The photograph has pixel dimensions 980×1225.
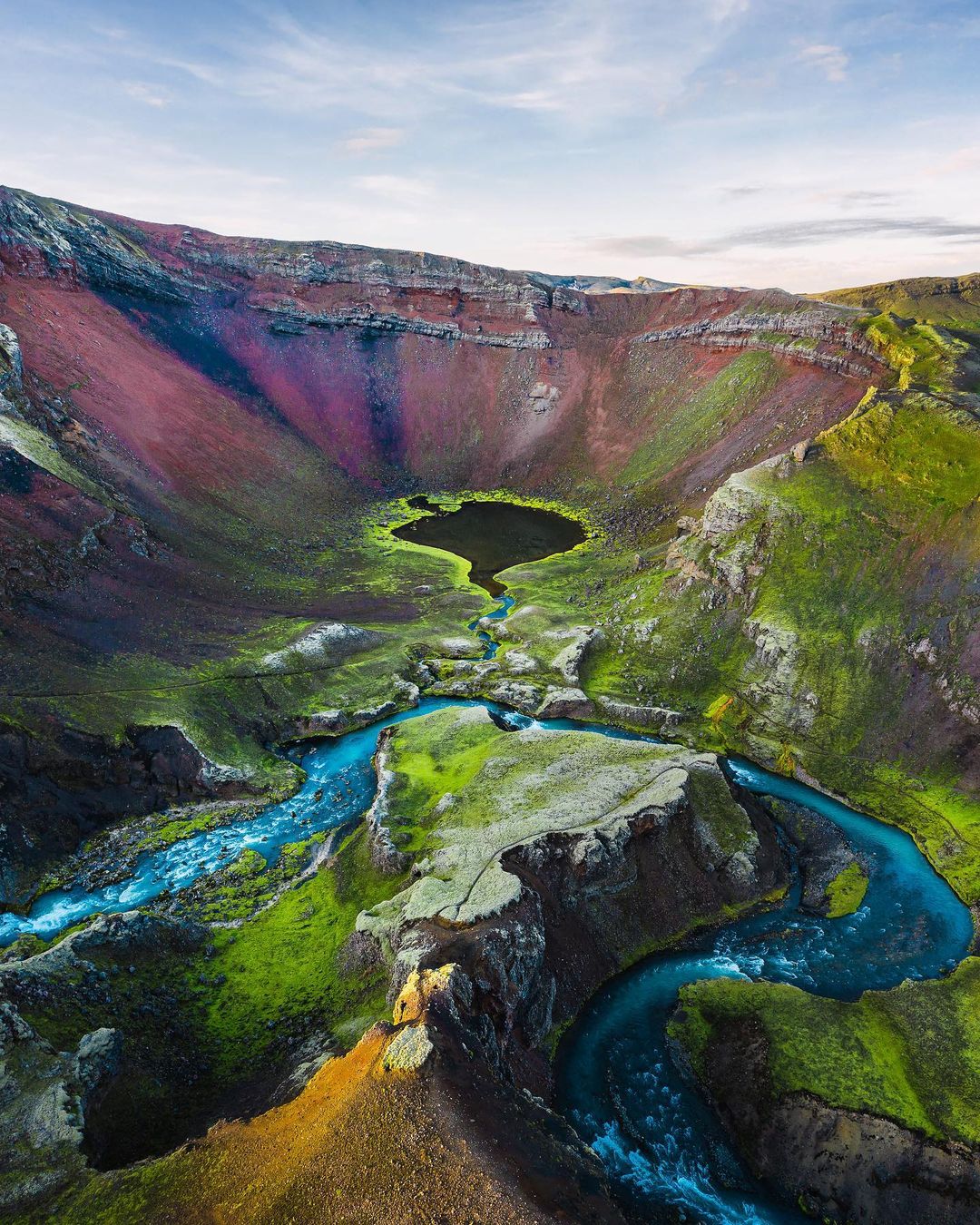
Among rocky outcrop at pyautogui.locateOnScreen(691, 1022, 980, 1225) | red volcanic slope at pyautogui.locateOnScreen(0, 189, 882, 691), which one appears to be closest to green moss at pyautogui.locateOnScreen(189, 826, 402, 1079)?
rocky outcrop at pyautogui.locateOnScreen(691, 1022, 980, 1225)

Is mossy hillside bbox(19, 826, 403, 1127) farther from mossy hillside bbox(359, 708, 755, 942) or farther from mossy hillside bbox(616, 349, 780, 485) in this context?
mossy hillside bbox(616, 349, 780, 485)

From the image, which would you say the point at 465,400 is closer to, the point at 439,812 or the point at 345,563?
the point at 345,563

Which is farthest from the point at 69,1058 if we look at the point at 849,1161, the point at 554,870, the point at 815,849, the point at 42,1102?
→ the point at 815,849

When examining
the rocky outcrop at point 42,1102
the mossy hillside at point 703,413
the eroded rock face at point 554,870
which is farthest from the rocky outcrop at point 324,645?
the mossy hillside at point 703,413

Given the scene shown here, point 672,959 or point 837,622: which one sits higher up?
point 837,622

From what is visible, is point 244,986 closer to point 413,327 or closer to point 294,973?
point 294,973

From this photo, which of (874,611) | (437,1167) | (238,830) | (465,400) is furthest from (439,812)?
(465,400)

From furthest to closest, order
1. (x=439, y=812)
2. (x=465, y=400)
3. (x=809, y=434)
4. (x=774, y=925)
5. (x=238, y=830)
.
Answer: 1. (x=465, y=400)
2. (x=809, y=434)
3. (x=238, y=830)
4. (x=439, y=812)
5. (x=774, y=925)
